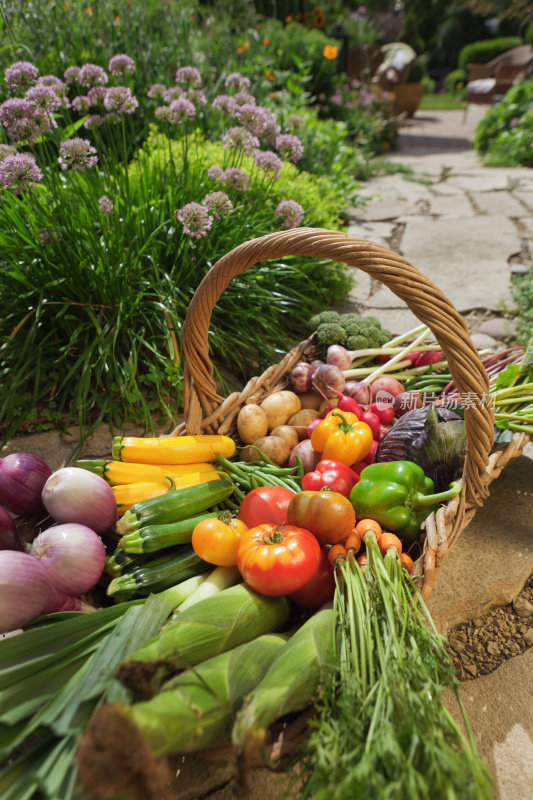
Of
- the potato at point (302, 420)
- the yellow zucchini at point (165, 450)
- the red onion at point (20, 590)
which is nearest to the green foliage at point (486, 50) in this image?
the potato at point (302, 420)

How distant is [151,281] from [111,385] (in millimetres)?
606

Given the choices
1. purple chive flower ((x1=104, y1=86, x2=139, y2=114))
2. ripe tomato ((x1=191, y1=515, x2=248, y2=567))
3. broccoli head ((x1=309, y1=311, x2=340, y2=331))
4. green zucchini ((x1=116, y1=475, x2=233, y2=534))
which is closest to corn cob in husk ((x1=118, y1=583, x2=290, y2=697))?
ripe tomato ((x1=191, y1=515, x2=248, y2=567))

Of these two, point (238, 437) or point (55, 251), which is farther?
point (55, 251)

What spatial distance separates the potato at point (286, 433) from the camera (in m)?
2.12

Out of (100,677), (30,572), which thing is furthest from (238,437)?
(100,677)

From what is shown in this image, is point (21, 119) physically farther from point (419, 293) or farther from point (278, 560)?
point (278, 560)

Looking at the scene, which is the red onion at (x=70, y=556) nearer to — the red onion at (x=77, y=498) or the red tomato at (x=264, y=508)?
the red onion at (x=77, y=498)

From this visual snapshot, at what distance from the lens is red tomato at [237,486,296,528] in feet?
5.34

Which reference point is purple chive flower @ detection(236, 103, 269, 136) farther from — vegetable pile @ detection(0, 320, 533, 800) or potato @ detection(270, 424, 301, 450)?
potato @ detection(270, 424, 301, 450)

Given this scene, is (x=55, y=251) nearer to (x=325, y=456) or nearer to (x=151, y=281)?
(x=151, y=281)

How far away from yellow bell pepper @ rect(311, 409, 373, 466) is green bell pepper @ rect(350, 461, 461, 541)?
20cm

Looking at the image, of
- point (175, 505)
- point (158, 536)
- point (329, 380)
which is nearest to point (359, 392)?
point (329, 380)

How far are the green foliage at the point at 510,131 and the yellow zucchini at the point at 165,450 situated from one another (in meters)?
7.11

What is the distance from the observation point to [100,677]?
1.08m
